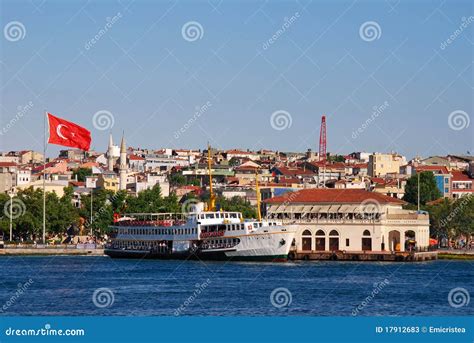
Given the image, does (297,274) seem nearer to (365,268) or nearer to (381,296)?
(365,268)

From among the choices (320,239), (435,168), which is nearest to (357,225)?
(320,239)

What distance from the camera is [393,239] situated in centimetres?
7069

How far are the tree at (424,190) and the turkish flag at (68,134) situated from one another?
41742 millimetres

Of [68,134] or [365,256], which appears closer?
[68,134]

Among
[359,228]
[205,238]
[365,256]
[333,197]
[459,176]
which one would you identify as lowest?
[365,256]

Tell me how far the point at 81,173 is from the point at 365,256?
61704 millimetres

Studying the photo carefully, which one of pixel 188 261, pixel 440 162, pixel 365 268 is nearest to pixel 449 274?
pixel 365 268

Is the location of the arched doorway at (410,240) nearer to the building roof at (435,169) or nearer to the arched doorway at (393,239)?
the arched doorway at (393,239)

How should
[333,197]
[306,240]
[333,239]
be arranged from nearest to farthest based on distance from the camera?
[333,239] < [306,240] < [333,197]

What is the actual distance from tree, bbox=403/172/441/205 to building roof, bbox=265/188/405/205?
23.6 metres

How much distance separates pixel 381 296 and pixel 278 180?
73359 mm

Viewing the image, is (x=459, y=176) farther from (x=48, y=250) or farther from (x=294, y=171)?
(x=48, y=250)

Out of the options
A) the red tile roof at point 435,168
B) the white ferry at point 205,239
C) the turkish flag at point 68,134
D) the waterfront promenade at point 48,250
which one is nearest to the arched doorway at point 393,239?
the white ferry at point 205,239

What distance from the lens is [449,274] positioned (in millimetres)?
55438
